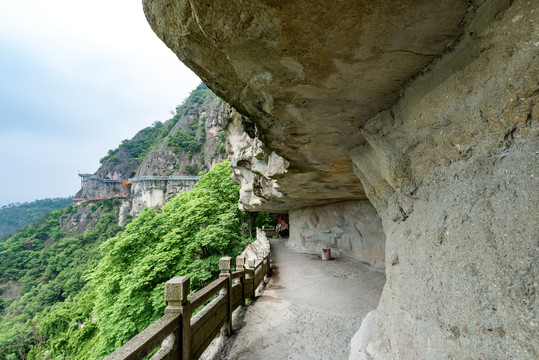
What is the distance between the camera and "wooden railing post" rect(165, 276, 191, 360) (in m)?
3.02

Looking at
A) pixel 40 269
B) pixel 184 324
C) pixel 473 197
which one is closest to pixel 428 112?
pixel 473 197

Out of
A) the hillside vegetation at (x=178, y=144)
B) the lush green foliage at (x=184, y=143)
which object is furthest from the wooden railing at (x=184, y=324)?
the lush green foliage at (x=184, y=143)

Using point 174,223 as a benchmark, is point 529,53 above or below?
above

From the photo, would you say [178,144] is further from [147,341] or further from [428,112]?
[428,112]

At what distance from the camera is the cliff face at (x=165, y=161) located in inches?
1679

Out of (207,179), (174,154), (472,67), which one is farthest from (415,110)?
(174,154)

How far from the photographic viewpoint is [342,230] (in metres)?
11.8

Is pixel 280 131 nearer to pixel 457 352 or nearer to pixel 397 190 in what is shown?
pixel 397 190

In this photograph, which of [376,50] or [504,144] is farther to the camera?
[376,50]

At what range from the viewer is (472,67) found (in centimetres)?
182

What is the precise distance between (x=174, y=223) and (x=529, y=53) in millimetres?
13741

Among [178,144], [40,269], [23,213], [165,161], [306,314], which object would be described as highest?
[178,144]

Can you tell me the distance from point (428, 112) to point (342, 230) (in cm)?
1020

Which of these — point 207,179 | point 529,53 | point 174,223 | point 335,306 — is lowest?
point 335,306
